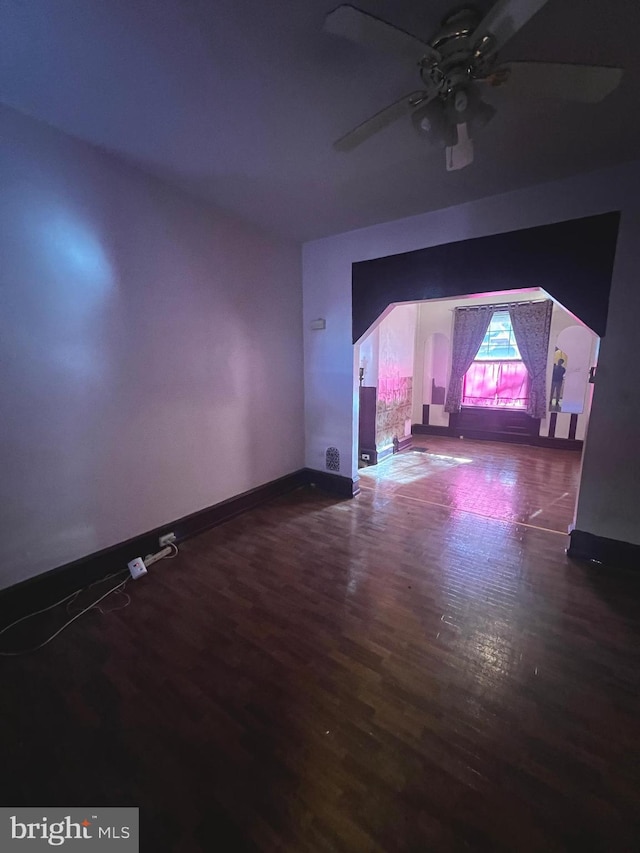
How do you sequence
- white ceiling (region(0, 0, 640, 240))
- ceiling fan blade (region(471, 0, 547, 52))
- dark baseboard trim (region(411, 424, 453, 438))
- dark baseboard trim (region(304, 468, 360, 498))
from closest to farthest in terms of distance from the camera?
ceiling fan blade (region(471, 0, 547, 52))
white ceiling (region(0, 0, 640, 240))
dark baseboard trim (region(304, 468, 360, 498))
dark baseboard trim (region(411, 424, 453, 438))

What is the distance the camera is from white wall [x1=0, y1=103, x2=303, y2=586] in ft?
5.95

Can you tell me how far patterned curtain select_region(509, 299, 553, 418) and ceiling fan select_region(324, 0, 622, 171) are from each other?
4835 millimetres

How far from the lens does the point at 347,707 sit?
142cm

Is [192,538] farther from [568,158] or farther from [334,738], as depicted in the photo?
[568,158]

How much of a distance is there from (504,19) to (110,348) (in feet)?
7.62

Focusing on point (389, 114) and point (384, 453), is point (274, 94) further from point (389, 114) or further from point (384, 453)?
point (384, 453)

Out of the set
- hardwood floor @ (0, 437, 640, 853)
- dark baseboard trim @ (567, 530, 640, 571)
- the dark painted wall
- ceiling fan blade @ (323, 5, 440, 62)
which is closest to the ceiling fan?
ceiling fan blade @ (323, 5, 440, 62)

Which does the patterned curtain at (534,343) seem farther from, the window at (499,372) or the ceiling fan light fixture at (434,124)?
the ceiling fan light fixture at (434,124)

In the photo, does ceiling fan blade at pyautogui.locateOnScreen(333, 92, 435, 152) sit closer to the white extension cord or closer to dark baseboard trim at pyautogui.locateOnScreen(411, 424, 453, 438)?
the white extension cord

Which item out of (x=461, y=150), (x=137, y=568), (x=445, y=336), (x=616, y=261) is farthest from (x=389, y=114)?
(x=445, y=336)

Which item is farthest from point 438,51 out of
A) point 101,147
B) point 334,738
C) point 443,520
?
point 443,520

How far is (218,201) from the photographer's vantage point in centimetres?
260

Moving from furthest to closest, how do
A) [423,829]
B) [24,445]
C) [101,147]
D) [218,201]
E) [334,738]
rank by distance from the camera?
[218,201]
[101,147]
[24,445]
[334,738]
[423,829]

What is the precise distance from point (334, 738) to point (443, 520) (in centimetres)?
209
